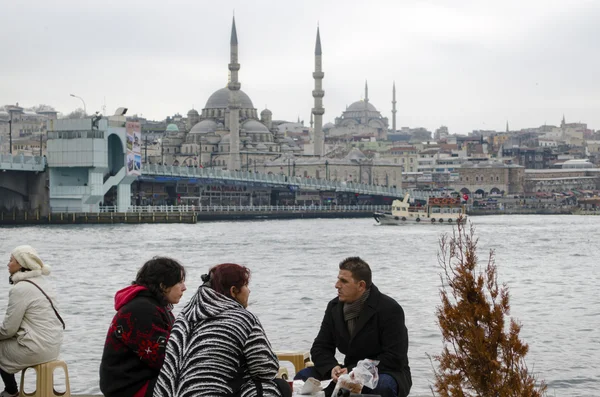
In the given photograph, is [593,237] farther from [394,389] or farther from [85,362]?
[394,389]

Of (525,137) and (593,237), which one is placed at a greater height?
(525,137)

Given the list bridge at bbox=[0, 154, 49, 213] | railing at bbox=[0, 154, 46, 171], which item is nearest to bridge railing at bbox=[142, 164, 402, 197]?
bridge at bbox=[0, 154, 49, 213]

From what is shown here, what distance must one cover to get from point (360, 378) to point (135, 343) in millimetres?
1173

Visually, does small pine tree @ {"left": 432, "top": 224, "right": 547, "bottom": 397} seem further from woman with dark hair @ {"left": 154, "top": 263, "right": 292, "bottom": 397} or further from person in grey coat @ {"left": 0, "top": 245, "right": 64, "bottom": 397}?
person in grey coat @ {"left": 0, "top": 245, "right": 64, "bottom": 397}

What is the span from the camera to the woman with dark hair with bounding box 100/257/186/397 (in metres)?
5.46

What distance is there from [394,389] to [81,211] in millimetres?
53731

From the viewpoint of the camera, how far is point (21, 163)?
186ft

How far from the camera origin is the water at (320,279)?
12.5 m

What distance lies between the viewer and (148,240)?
4341 centimetres

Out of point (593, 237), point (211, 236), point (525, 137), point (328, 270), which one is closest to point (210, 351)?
point (328, 270)

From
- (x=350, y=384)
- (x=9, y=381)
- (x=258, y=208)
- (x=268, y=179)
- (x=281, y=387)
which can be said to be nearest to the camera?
(x=281, y=387)

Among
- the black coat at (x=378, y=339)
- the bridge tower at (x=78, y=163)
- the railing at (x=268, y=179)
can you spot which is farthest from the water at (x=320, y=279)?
the railing at (x=268, y=179)

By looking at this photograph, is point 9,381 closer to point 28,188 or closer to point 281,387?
point 281,387

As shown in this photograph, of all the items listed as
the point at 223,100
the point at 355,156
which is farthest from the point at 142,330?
the point at 223,100
